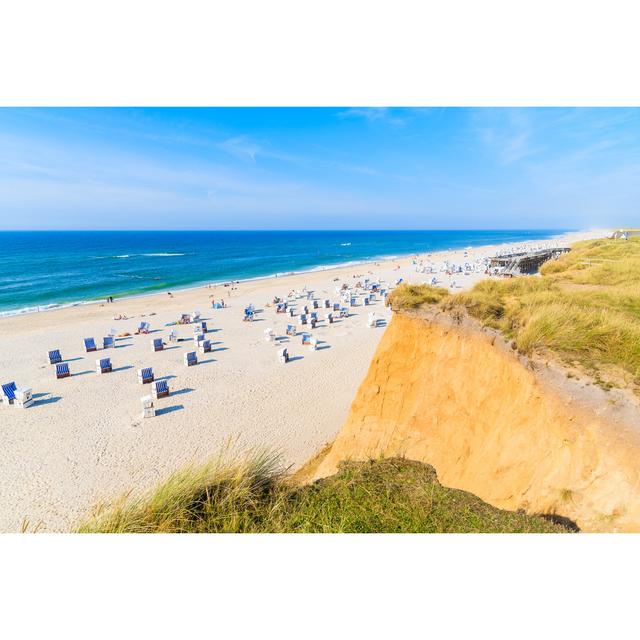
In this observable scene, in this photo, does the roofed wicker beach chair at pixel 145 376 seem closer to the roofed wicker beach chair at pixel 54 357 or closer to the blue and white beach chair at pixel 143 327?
the roofed wicker beach chair at pixel 54 357

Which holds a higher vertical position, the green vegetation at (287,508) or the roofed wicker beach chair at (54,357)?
the green vegetation at (287,508)

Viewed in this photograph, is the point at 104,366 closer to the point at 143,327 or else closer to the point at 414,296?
the point at 143,327

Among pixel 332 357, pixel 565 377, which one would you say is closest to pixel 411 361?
pixel 565 377

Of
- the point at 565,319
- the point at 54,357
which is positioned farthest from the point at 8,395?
the point at 565,319

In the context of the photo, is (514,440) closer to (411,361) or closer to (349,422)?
(411,361)

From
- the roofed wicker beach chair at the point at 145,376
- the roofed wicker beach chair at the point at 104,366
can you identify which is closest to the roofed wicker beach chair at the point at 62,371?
the roofed wicker beach chair at the point at 104,366
